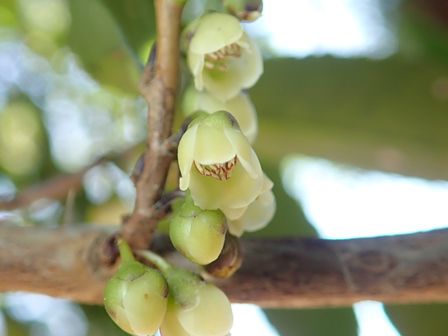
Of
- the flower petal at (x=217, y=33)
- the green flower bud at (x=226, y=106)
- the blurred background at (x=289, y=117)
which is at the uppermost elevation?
the flower petal at (x=217, y=33)

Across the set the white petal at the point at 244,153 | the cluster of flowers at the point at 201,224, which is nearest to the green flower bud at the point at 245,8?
the cluster of flowers at the point at 201,224

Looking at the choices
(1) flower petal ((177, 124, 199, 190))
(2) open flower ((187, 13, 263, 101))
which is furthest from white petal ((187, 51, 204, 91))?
(1) flower petal ((177, 124, 199, 190))

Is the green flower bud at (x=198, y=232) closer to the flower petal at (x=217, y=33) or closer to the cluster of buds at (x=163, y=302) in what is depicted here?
the cluster of buds at (x=163, y=302)

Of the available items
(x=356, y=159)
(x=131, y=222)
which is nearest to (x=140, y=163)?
(x=131, y=222)

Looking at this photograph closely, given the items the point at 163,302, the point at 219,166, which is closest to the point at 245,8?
the point at 219,166

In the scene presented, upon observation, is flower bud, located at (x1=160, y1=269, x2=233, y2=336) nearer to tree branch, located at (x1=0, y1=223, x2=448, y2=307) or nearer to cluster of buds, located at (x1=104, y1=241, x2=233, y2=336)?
cluster of buds, located at (x1=104, y1=241, x2=233, y2=336)
